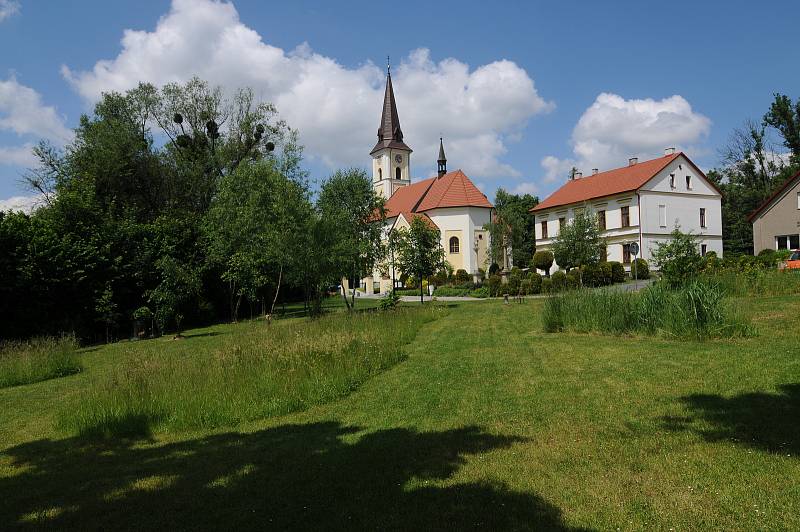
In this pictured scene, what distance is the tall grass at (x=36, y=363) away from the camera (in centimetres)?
1184

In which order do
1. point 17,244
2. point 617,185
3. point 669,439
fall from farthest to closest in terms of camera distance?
point 617,185 → point 17,244 → point 669,439

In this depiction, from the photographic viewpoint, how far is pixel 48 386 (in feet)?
36.3

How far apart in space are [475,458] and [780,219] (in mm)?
44042

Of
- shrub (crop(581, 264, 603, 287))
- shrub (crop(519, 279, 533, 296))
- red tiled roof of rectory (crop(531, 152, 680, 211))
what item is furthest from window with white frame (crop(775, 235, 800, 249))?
shrub (crop(519, 279, 533, 296))

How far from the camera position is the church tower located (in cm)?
6756

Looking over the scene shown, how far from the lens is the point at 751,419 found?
17.8 feet

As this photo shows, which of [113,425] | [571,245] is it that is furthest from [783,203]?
[113,425]

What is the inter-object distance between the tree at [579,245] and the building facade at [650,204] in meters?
6.11

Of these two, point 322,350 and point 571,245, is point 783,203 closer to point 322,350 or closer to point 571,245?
point 571,245

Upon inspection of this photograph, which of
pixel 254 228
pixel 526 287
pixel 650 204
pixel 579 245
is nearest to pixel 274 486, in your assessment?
pixel 254 228

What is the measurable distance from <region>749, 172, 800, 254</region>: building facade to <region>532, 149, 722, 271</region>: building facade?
4234mm

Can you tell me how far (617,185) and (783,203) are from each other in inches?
467

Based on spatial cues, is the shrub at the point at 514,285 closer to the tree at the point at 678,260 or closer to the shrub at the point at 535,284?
the shrub at the point at 535,284

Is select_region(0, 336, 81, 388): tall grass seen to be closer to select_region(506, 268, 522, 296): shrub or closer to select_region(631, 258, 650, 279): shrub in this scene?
select_region(506, 268, 522, 296): shrub
